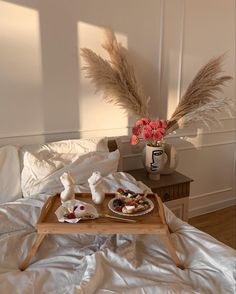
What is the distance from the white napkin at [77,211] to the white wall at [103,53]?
1011 millimetres

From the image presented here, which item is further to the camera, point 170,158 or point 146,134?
point 170,158

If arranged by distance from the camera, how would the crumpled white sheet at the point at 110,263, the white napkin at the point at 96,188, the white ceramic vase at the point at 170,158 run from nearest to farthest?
1. the crumpled white sheet at the point at 110,263
2. the white napkin at the point at 96,188
3. the white ceramic vase at the point at 170,158

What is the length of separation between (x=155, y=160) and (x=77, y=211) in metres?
1.11

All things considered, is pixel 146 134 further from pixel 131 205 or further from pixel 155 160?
pixel 131 205

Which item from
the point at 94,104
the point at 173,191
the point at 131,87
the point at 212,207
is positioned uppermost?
the point at 131,87

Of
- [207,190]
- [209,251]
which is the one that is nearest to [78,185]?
[209,251]

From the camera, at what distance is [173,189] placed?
91.5 inches

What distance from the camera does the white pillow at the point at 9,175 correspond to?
1.87m

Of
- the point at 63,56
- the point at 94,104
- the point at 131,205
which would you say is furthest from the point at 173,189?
the point at 63,56

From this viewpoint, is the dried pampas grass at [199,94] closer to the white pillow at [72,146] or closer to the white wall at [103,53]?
the white wall at [103,53]

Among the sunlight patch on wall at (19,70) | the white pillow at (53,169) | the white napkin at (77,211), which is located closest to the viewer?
the white napkin at (77,211)

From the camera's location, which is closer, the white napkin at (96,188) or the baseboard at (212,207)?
the white napkin at (96,188)

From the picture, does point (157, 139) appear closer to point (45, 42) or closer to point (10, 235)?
point (45, 42)

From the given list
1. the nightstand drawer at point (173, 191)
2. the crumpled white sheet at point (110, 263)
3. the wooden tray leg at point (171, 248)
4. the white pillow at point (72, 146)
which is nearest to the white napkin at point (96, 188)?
the crumpled white sheet at point (110, 263)
